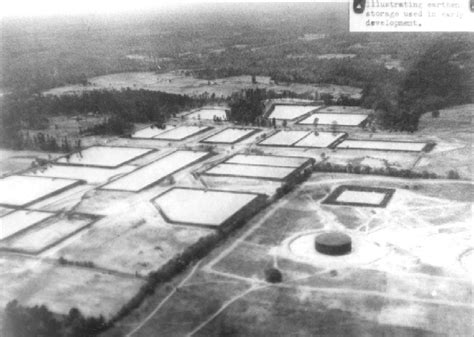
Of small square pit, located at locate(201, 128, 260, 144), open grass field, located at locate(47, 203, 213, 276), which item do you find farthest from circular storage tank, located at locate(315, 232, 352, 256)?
small square pit, located at locate(201, 128, 260, 144)

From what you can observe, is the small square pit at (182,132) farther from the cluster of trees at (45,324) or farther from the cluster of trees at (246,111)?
the cluster of trees at (45,324)

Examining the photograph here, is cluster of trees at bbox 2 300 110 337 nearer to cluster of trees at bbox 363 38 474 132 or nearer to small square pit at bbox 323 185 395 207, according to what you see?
small square pit at bbox 323 185 395 207

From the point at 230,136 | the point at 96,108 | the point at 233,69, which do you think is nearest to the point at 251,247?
the point at 230,136

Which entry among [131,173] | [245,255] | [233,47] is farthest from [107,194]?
[233,47]

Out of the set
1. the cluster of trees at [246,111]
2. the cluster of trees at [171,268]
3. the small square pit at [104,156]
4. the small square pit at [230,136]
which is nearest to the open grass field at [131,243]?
Result: the cluster of trees at [171,268]

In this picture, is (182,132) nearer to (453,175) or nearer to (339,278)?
(453,175)

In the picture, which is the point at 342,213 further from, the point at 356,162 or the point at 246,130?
the point at 246,130
